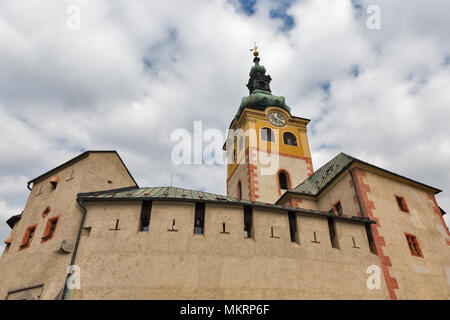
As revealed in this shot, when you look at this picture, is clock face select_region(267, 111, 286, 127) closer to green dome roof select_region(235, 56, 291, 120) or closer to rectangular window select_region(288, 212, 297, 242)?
green dome roof select_region(235, 56, 291, 120)

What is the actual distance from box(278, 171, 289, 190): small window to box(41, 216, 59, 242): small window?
63.6 ft

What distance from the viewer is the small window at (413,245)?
1605 cm

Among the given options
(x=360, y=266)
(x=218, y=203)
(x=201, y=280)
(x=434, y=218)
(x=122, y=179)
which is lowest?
(x=201, y=280)

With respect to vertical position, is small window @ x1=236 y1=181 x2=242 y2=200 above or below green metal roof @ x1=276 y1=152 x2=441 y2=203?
above

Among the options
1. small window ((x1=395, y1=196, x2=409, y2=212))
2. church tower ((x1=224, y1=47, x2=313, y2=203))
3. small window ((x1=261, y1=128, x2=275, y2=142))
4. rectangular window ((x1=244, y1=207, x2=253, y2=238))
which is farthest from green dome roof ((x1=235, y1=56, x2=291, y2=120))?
rectangular window ((x1=244, y1=207, x2=253, y2=238))

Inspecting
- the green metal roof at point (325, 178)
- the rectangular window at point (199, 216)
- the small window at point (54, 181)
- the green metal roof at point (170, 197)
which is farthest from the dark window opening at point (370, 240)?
the small window at point (54, 181)

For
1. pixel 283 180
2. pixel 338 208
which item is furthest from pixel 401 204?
pixel 283 180

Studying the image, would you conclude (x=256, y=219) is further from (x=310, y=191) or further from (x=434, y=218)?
(x=434, y=218)

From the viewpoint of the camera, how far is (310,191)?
2241cm

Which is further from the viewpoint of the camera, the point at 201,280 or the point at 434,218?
the point at 434,218

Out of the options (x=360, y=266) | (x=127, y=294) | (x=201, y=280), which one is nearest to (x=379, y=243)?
(x=360, y=266)

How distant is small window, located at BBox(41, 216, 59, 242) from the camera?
44.9ft
